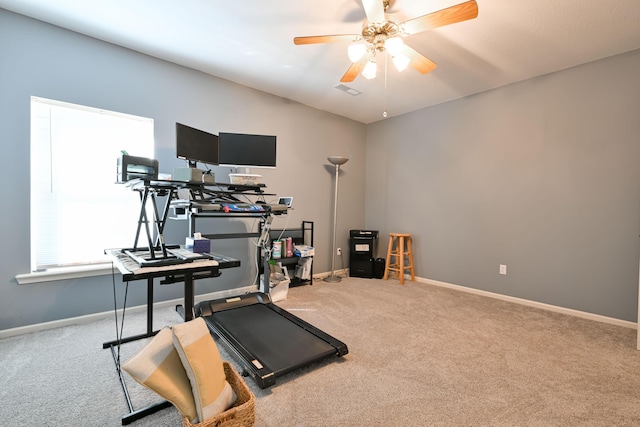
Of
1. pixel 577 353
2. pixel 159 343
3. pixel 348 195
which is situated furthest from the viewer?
pixel 348 195

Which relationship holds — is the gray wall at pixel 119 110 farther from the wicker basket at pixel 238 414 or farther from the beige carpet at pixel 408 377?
the wicker basket at pixel 238 414

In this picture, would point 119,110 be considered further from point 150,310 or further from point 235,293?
point 235,293

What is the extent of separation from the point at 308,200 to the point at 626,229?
3.55 metres

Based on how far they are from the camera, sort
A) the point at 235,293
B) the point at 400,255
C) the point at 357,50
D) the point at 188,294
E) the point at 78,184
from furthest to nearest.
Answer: the point at 400,255
the point at 235,293
the point at 78,184
the point at 357,50
the point at 188,294

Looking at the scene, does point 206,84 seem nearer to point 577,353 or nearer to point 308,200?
point 308,200

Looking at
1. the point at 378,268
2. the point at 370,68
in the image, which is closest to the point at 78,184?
the point at 370,68

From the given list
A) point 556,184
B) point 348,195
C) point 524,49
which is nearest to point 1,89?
point 348,195

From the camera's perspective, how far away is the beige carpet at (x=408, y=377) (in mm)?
1515

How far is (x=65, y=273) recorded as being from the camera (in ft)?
8.18

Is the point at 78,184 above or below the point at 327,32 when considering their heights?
below

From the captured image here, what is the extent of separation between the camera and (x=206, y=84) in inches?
130

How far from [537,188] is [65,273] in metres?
4.88

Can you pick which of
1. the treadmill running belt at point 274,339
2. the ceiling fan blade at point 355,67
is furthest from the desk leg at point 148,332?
the ceiling fan blade at point 355,67

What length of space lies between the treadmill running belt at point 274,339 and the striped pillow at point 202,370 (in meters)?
0.47
